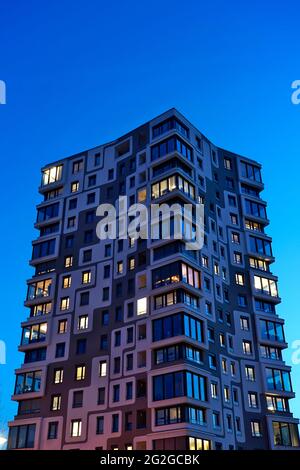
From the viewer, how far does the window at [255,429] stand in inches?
2660

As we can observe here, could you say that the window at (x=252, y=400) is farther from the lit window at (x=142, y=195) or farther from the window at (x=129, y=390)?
the lit window at (x=142, y=195)

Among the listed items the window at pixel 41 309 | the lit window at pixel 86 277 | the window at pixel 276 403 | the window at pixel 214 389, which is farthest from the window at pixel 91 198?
the window at pixel 276 403

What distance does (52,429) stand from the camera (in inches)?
2709

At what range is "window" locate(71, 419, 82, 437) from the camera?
66688 millimetres

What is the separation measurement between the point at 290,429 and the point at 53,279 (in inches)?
1524

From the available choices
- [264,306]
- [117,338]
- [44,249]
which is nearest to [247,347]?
[264,306]

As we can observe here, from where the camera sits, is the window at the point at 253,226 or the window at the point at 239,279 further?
the window at the point at 253,226

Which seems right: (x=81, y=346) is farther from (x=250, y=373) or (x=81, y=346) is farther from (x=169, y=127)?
(x=169, y=127)

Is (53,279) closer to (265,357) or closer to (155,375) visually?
(155,375)

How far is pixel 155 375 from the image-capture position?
205 feet

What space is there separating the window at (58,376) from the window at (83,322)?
20.3 ft

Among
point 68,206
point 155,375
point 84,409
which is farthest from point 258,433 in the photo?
point 68,206

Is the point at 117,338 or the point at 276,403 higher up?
the point at 117,338

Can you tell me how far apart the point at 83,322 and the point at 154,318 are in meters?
12.6
